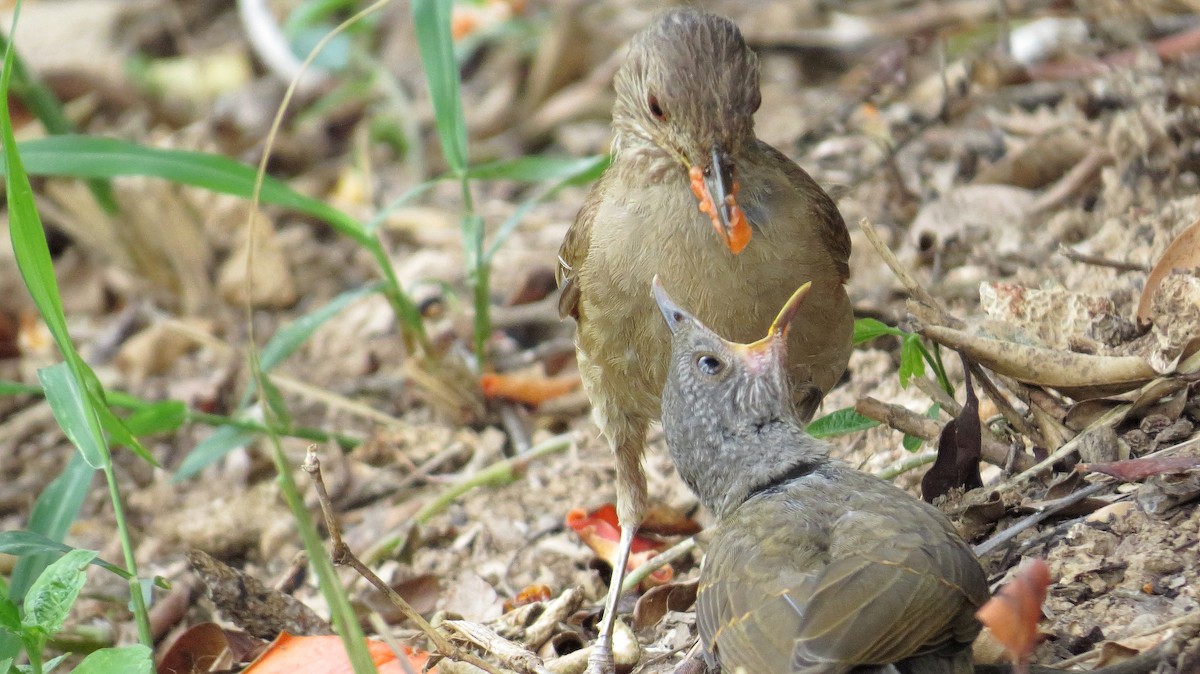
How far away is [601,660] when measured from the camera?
12.6 ft

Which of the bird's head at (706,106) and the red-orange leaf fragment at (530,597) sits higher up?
the bird's head at (706,106)

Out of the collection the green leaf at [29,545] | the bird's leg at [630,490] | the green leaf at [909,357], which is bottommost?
the bird's leg at [630,490]

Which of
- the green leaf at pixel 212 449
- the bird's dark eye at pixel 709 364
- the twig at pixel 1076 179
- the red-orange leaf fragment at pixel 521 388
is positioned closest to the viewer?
the bird's dark eye at pixel 709 364

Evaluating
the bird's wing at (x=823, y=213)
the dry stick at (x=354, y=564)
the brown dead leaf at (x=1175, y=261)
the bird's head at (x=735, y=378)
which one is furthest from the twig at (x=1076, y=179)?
Result: the dry stick at (x=354, y=564)

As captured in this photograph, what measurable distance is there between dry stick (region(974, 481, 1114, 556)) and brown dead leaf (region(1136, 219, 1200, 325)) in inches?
24.8

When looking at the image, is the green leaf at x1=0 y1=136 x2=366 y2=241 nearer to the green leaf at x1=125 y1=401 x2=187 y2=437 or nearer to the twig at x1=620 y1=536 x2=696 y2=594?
the green leaf at x1=125 y1=401 x2=187 y2=437

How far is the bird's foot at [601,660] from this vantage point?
3.84 m

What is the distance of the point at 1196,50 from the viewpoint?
576cm

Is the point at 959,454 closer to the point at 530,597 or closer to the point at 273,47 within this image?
the point at 530,597

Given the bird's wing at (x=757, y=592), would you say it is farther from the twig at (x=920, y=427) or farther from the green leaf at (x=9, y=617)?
the green leaf at (x=9, y=617)

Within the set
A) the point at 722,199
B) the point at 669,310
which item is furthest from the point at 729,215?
the point at 669,310

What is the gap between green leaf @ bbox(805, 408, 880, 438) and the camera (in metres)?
3.88

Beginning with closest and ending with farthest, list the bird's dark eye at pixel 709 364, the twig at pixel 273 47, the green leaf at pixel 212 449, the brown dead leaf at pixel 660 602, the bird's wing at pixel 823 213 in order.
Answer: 1. the bird's dark eye at pixel 709 364
2. the brown dead leaf at pixel 660 602
3. the bird's wing at pixel 823 213
4. the green leaf at pixel 212 449
5. the twig at pixel 273 47

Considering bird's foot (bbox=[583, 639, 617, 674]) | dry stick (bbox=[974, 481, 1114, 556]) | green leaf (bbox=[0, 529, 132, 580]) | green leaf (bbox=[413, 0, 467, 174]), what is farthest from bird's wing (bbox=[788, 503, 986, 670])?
green leaf (bbox=[413, 0, 467, 174])
